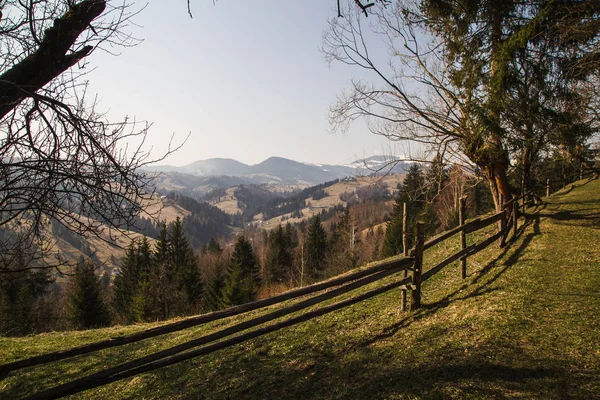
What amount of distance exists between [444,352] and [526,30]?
981 centimetres

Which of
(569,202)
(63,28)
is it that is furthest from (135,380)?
(569,202)

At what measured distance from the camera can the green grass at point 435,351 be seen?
4461mm

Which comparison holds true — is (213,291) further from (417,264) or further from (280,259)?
(417,264)

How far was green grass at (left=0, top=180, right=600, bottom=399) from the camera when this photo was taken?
14.6 feet

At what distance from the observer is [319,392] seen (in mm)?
4801

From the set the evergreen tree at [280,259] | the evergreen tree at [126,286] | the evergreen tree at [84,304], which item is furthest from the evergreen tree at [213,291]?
the evergreen tree at [280,259]

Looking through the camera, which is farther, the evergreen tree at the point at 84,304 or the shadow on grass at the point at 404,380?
the evergreen tree at the point at 84,304

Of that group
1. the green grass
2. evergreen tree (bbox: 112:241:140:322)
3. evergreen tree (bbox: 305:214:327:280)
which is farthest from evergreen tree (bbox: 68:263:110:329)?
evergreen tree (bbox: 305:214:327:280)

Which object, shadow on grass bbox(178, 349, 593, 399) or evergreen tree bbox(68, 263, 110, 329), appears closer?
shadow on grass bbox(178, 349, 593, 399)

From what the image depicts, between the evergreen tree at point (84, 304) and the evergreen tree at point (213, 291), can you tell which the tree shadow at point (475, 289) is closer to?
the evergreen tree at point (213, 291)

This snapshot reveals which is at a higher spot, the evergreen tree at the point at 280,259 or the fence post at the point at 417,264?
the fence post at the point at 417,264

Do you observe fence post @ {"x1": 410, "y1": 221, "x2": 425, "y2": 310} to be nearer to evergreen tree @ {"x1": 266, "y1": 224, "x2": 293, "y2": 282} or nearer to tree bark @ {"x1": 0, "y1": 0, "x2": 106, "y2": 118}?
tree bark @ {"x1": 0, "y1": 0, "x2": 106, "y2": 118}

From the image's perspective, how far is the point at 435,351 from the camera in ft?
17.7

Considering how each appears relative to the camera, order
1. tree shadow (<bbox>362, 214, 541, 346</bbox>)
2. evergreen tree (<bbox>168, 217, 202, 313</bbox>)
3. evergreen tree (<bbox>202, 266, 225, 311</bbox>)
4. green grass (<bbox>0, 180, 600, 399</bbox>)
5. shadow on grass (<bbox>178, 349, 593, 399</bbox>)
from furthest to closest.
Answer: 1. evergreen tree (<bbox>168, 217, 202, 313</bbox>)
2. evergreen tree (<bbox>202, 266, 225, 311</bbox>)
3. tree shadow (<bbox>362, 214, 541, 346</bbox>)
4. green grass (<bbox>0, 180, 600, 399</bbox>)
5. shadow on grass (<bbox>178, 349, 593, 399</bbox>)
